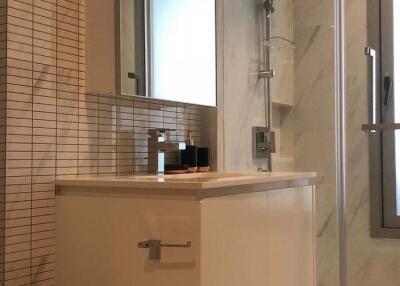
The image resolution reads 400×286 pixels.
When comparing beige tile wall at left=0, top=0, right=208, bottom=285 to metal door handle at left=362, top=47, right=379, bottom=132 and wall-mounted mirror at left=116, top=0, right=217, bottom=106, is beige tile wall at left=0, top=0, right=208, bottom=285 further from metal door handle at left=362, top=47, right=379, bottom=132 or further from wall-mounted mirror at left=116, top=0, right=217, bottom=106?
metal door handle at left=362, top=47, right=379, bottom=132

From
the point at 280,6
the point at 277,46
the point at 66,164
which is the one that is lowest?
the point at 66,164

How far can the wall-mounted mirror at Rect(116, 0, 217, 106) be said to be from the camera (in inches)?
59.5

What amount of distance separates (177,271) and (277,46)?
150cm

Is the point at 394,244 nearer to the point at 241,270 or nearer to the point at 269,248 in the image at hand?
the point at 269,248

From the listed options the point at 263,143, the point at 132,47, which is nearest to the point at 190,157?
the point at 132,47

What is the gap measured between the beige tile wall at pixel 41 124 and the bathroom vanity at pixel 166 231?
0.05m

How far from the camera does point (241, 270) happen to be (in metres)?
1.32

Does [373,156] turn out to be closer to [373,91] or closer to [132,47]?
[373,91]

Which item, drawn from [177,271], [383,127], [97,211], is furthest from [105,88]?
[383,127]

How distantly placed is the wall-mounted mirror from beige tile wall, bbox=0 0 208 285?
108mm

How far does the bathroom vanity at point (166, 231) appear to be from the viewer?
116 cm

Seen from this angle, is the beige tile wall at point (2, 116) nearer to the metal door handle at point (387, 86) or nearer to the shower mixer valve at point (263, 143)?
the shower mixer valve at point (263, 143)

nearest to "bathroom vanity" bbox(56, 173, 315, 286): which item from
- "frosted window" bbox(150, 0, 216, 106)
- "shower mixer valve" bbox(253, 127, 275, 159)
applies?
"frosted window" bbox(150, 0, 216, 106)

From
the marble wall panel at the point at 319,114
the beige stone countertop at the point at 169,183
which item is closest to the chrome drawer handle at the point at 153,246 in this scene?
the beige stone countertop at the point at 169,183
